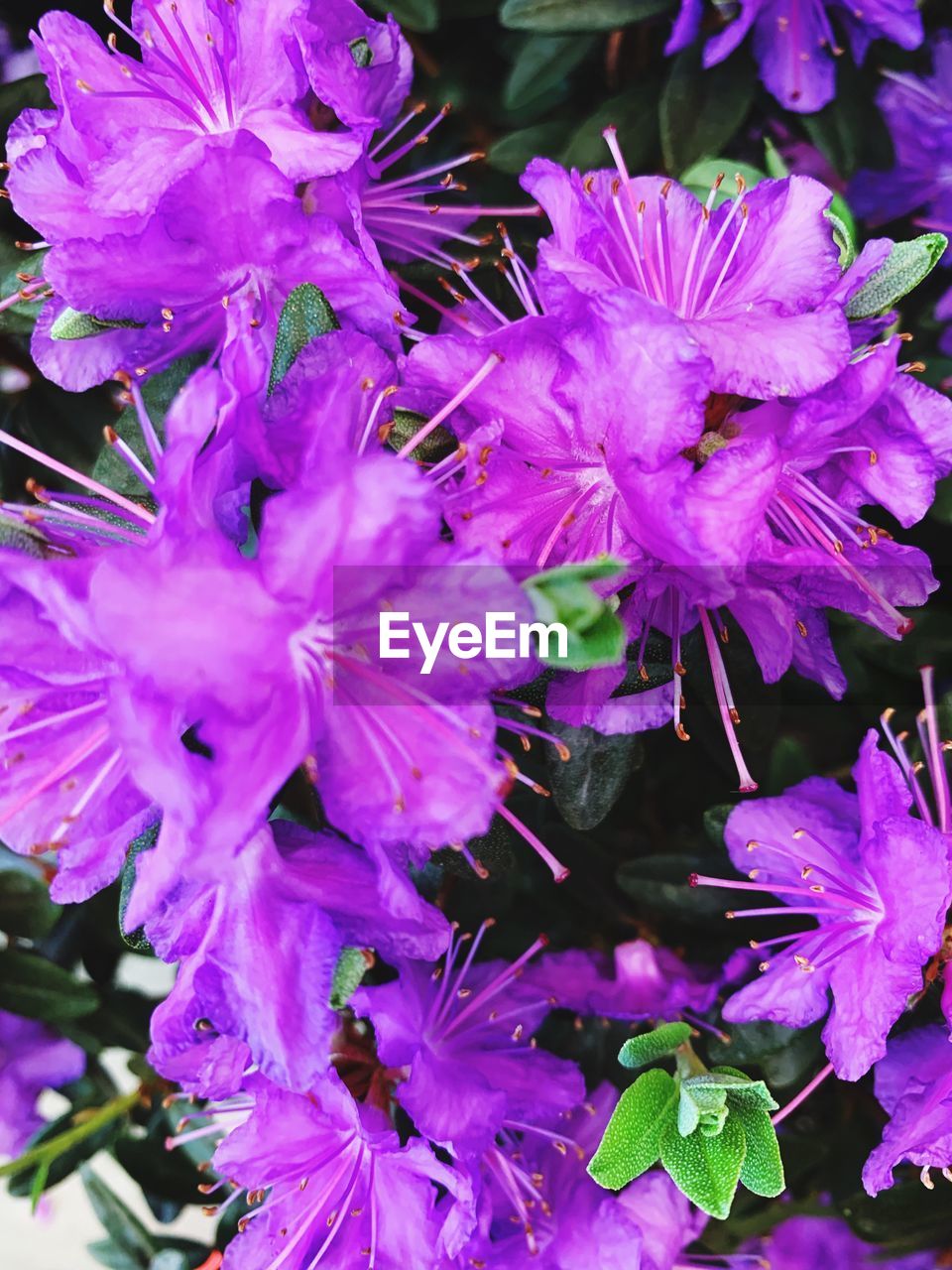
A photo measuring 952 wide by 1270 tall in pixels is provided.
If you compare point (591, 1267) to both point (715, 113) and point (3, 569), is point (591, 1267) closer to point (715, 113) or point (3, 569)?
point (3, 569)

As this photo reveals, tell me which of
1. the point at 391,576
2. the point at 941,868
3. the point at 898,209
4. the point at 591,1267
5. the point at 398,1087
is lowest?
the point at 591,1267

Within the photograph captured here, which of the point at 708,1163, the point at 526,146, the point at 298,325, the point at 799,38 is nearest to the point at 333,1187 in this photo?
the point at 708,1163

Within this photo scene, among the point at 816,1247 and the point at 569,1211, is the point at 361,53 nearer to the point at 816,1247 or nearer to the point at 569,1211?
the point at 569,1211

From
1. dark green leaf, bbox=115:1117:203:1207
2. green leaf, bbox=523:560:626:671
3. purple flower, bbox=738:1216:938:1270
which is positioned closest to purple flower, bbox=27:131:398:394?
green leaf, bbox=523:560:626:671

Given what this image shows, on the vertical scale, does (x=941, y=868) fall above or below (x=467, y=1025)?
above

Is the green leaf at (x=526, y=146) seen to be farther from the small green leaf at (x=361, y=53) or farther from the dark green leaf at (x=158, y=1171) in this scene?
the dark green leaf at (x=158, y=1171)

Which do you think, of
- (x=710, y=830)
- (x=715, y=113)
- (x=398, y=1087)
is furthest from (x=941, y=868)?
(x=715, y=113)
